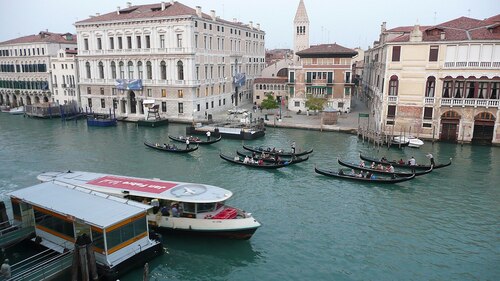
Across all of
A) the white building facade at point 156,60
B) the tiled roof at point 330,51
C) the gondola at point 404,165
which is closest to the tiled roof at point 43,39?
the white building facade at point 156,60

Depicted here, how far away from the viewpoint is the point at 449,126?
31.6 meters

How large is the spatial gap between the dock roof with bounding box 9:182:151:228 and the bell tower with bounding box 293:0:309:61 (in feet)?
159

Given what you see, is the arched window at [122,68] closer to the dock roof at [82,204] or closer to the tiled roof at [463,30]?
the tiled roof at [463,30]

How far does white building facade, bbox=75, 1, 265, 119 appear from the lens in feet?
134

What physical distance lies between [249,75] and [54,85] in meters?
27.2

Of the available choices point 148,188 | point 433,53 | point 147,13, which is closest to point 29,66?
point 147,13

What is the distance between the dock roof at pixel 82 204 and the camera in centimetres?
1230

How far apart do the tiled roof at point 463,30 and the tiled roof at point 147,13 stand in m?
22.0

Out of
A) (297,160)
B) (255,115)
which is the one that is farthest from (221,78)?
(297,160)

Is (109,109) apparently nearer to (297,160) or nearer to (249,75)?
(249,75)

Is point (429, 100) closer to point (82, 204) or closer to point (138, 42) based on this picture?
point (82, 204)

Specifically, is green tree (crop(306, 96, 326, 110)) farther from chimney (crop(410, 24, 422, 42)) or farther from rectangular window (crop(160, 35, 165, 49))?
rectangular window (crop(160, 35, 165, 49))

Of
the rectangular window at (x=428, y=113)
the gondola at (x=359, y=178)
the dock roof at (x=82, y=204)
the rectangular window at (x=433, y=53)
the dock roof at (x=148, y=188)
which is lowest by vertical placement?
the gondola at (x=359, y=178)

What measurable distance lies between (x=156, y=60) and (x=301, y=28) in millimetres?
25901
